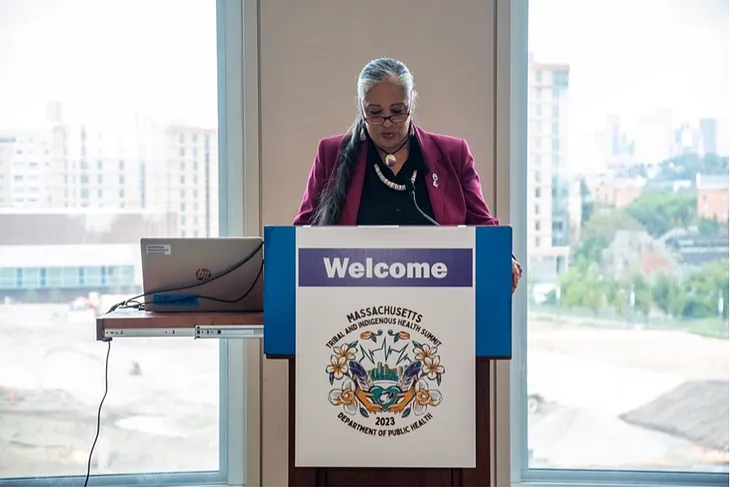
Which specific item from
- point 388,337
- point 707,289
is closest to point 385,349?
point 388,337

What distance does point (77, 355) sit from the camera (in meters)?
3.47

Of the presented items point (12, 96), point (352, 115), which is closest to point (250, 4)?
Result: point (352, 115)

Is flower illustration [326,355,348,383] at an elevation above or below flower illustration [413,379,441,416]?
above

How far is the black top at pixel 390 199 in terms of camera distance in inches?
92.1

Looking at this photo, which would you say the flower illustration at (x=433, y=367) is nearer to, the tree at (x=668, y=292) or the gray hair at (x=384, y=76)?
the gray hair at (x=384, y=76)

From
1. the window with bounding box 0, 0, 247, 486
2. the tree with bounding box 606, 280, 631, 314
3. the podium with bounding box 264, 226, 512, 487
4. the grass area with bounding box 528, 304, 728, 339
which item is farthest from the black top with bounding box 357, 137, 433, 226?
the tree with bounding box 606, 280, 631, 314

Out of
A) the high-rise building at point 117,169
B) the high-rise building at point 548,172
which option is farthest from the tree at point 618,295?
the high-rise building at point 117,169

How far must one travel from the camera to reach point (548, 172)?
3.57m

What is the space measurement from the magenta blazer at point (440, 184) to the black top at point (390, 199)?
0.7 inches

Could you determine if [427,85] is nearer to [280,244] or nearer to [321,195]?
[321,195]

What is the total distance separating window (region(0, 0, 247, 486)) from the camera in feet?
11.3

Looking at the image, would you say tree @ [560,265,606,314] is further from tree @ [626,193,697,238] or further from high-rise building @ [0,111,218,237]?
high-rise building @ [0,111,218,237]

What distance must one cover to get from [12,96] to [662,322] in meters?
3.21

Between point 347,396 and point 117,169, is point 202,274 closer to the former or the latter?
point 347,396
